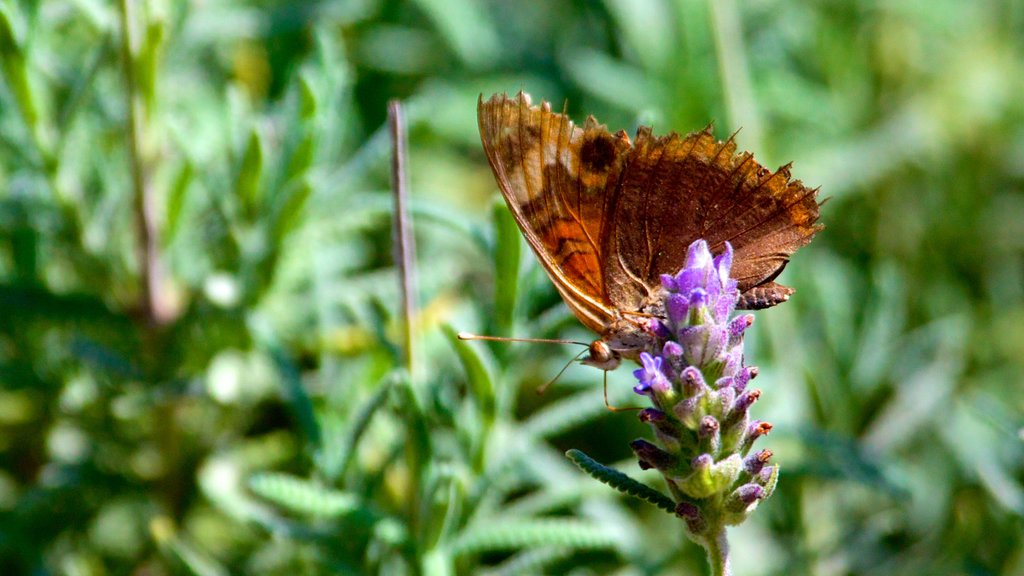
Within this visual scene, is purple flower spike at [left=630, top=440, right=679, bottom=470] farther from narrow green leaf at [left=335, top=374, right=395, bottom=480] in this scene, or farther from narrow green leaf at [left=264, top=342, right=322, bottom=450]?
narrow green leaf at [left=264, top=342, right=322, bottom=450]

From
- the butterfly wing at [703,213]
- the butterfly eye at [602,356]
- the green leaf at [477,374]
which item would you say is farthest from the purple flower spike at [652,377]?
the green leaf at [477,374]

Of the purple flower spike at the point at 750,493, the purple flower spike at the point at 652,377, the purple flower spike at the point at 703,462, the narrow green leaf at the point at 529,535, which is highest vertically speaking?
the purple flower spike at the point at 652,377

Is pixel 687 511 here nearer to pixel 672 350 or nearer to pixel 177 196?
pixel 672 350

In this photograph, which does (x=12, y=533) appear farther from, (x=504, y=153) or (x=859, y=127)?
(x=859, y=127)

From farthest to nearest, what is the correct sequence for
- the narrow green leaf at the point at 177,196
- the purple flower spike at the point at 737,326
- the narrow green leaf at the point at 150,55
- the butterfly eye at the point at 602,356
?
the narrow green leaf at the point at 177,196 < the narrow green leaf at the point at 150,55 < the butterfly eye at the point at 602,356 < the purple flower spike at the point at 737,326

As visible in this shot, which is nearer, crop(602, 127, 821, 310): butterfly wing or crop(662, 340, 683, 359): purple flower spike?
crop(662, 340, 683, 359): purple flower spike

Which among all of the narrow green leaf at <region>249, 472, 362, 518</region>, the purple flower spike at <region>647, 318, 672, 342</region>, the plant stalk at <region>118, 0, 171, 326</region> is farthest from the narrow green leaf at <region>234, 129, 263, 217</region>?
the purple flower spike at <region>647, 318, 672, 342</region>

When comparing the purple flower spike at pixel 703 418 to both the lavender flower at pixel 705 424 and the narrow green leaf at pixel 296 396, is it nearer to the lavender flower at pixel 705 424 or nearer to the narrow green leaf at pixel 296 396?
the lavender flower at pixel 705 424
